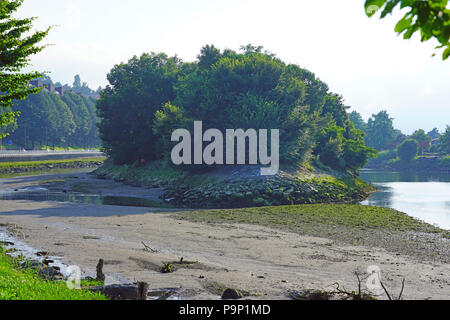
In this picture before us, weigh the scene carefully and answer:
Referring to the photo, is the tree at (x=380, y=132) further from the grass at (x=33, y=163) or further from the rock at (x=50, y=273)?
the rock at (x=50, y=273)

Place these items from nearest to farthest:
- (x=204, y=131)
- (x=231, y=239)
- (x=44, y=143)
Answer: (x=231, y=239), (x=204, y=131), (x=44, y=143)

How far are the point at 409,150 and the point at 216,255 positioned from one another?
119 metres

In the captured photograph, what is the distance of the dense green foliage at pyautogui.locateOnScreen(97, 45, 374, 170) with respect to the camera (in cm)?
4475

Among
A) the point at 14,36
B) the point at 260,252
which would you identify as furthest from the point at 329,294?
the point at 14,36

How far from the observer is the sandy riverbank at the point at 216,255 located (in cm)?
1154

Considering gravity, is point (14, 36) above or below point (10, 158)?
above

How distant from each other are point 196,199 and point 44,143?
9698 cm

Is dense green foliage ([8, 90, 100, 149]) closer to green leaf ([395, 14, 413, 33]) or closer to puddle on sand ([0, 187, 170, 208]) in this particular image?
puddle on sand ([0, 187, 170, 208])

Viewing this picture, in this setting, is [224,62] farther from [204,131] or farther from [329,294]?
[329,294]

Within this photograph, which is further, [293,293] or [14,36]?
Result: [14,36]

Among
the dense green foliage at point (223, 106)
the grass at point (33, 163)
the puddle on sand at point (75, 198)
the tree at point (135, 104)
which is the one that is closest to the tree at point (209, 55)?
the dense green foliage at point (223, 106)

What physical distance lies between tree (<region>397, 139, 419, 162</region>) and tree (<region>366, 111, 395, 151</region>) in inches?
1176

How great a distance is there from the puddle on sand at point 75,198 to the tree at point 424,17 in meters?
29.2

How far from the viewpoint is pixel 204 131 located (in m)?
44.7
